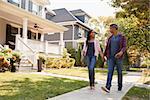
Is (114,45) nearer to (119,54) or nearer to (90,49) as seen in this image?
(119,54)

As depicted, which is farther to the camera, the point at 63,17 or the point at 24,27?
the point at 63,17

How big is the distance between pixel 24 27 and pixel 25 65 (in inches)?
144

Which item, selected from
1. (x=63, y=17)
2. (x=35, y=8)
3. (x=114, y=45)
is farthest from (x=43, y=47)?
(x=63, y=17)

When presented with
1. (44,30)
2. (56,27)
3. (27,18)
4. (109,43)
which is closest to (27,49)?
(27,18)

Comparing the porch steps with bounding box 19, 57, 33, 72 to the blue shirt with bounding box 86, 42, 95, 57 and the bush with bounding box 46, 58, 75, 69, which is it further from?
the blue shirt with bounding box 86, 42, 95, 57

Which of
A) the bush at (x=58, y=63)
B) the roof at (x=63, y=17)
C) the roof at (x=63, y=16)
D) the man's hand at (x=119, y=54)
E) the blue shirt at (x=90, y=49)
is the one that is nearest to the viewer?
the man's hand at (x=119, y=54)

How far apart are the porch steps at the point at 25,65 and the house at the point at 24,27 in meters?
0.44

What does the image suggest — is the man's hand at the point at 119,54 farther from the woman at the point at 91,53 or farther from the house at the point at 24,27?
the house at the point at 24,27

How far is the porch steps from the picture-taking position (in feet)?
49.3

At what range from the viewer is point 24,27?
18297mm

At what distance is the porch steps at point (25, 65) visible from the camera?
49.3ft

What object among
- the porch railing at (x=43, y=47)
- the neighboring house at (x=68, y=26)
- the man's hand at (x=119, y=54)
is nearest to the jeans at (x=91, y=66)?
the man's hand at (x=119, y=54)

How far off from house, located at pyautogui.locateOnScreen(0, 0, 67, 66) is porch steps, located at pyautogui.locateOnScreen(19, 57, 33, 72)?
A: 1.44ft

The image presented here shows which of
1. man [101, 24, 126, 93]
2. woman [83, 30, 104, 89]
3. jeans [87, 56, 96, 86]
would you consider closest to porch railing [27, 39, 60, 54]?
woman [83, 30, 104, 89]
